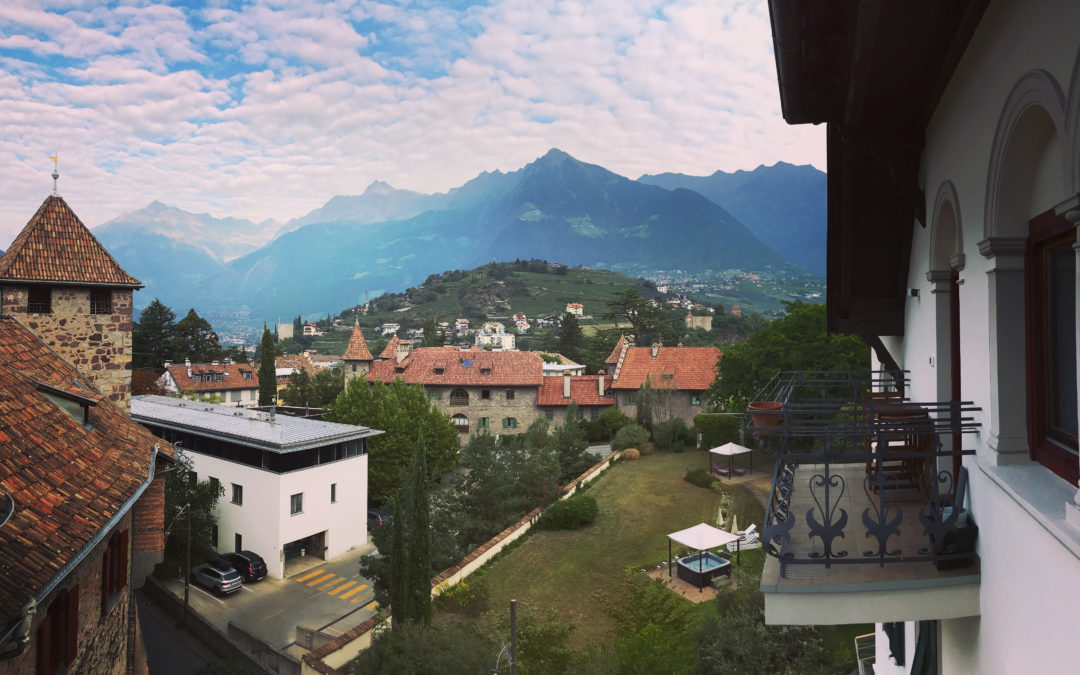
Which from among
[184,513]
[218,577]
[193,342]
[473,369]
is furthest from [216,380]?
[218,577]

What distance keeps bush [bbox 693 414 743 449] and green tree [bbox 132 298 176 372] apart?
53.4 metres

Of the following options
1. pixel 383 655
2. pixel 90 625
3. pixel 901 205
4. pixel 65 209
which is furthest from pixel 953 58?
pixel 65 209

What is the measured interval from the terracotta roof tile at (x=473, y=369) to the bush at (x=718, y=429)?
14.4m

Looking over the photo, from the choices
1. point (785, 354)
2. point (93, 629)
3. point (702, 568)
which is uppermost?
point (785, 354)

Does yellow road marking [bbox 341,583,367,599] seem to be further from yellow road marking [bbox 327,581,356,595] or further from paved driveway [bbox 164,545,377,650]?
yellow road marking [bbox 327,581,356,595]

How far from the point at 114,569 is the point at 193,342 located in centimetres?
6452

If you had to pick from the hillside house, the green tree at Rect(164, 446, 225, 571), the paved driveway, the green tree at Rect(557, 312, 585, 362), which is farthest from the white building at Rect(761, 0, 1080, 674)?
the green tree at Rect(557, 312, 585, 362)

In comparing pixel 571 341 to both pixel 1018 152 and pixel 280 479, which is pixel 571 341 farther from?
pixel 1018 152

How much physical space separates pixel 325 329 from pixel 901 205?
544 ft

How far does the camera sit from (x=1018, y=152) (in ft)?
11.8

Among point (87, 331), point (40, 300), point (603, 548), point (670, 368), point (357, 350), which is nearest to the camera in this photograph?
point (40, 300)

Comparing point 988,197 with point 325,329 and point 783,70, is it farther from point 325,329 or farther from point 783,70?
point 325,329

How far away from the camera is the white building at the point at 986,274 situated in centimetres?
307

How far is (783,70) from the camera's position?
13.8 feet
